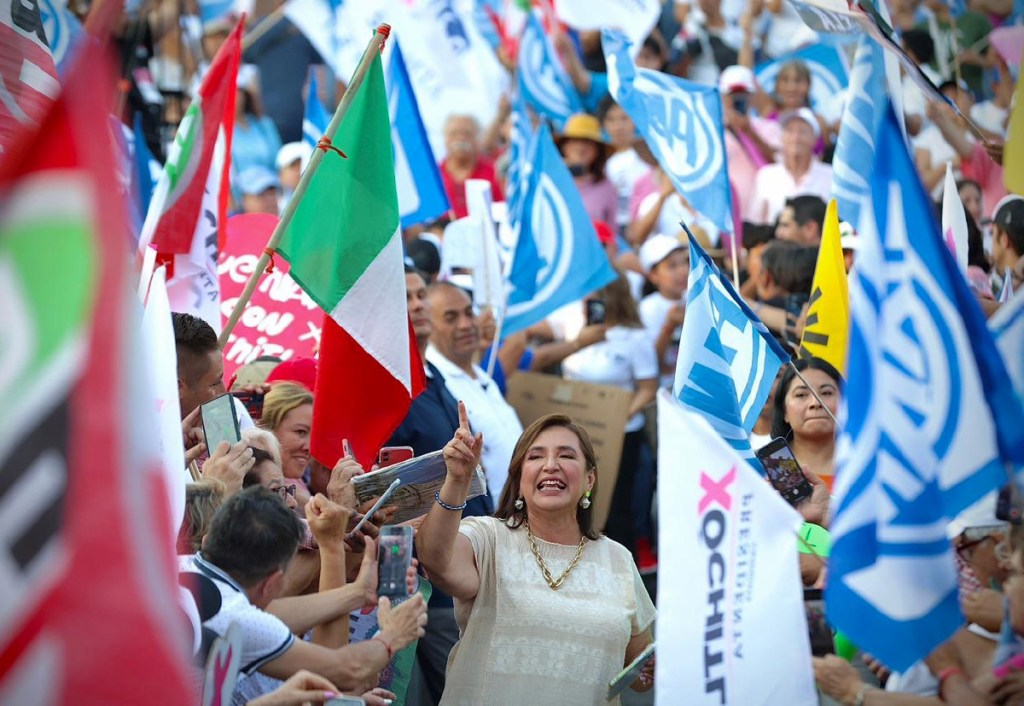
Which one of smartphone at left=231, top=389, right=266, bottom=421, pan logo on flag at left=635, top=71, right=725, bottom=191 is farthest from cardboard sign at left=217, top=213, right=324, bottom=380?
pan logo on flag at left=635, top=71, right=725, bottom=191

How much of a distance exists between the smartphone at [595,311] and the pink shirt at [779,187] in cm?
211

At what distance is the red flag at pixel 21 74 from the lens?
17.5 ft

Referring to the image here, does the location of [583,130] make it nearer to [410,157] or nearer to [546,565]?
[410,157]

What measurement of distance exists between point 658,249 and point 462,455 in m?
4.89

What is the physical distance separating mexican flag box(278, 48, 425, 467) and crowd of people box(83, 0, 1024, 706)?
10.5 inches

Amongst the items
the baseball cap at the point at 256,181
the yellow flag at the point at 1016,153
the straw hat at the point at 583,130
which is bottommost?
the baseball cap at the point at 256,181

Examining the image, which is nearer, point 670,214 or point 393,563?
point 393,563

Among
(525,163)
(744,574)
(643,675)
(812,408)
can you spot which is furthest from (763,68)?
(744,574)

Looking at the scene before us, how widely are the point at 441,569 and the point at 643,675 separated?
2.76 ft

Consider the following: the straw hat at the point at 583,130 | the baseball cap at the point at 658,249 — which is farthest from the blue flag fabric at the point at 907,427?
the straw hat at the point at 583,130

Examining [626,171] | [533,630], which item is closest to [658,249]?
[626,171]

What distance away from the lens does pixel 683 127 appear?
823 centimetres

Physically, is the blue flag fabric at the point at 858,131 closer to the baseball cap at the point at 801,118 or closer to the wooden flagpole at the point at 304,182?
the wooden flagpole at the point at 304,182

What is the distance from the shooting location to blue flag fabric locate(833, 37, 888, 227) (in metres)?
7.04
